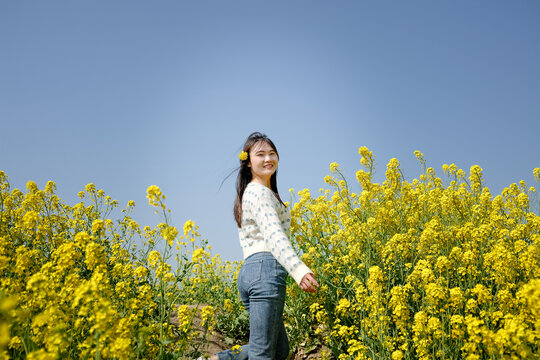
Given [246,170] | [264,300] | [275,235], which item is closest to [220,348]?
[264,300]

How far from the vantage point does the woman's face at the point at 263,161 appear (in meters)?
3.35

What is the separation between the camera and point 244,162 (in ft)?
11.6

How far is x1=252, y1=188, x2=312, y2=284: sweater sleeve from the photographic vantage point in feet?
8.60

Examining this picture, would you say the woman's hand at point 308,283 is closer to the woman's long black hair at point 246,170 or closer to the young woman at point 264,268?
the young woman at point 264,268

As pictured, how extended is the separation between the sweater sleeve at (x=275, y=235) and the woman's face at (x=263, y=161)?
29 cm

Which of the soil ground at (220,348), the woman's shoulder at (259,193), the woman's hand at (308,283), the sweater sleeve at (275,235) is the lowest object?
the soil ground at (220,348)

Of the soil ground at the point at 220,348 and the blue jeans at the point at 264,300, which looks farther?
the soil ground at the point at 220,348

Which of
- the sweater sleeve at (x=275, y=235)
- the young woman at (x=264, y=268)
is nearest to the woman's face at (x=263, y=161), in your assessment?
the young woman at (x=264, y=268)

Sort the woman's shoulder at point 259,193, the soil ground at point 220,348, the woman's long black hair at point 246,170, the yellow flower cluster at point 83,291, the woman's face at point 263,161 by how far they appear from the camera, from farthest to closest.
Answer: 1. the soil ground at point 220,348
2. the woman's long black hair at point 246,170
3. the woman's face at point 263,161
4. the woman's shoulder at point 259,193
5. the yellow flower cluster at point 83,291

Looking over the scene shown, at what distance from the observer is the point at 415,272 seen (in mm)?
3145

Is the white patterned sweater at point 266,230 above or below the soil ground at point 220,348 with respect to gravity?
above

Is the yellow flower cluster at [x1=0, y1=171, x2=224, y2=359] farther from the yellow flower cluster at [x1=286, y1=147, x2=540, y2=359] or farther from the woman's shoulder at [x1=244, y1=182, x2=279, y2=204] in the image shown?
the yellow flower cluster at [x1=286, y1=147, x2=540, y2=359]

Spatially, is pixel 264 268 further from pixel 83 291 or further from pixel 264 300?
pixel 83 291

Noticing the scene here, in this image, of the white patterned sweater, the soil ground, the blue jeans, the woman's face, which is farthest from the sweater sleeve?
the soil ground
